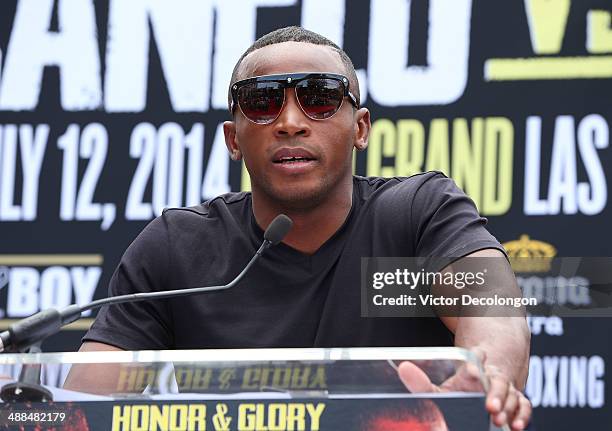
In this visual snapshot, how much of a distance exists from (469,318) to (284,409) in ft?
2.19

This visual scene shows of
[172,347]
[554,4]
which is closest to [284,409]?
[172,347]

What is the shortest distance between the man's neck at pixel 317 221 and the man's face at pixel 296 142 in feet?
0.06

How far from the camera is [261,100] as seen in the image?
2365 millimetres

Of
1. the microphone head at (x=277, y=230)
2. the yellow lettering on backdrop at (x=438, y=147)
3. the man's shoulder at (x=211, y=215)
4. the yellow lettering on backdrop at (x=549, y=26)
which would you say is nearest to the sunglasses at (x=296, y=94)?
the man's shoulder at (x=211, y=215)

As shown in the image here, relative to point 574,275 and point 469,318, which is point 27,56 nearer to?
point 574,275

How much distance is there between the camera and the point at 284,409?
1415 millimetres

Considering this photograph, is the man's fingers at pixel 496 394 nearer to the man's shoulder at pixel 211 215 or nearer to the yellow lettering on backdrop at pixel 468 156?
the man's shoulder at pixel 211 215

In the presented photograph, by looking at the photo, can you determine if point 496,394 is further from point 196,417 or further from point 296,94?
point 296,94

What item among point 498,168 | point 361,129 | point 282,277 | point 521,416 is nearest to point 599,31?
point 498,168

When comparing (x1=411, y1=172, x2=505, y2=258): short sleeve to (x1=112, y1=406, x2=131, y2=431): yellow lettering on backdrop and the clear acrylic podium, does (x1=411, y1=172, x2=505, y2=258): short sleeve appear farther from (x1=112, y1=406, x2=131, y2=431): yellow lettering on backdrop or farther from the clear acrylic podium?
(x1=112, y1=406, x2=131, y2=431): yellow lettering on backdrop

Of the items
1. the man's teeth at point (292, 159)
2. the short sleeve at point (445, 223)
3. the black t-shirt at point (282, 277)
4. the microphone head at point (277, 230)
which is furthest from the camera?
the man's teeth at point (292, 159)

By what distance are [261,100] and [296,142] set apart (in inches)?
4.6

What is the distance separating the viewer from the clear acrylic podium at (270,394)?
1399 mm

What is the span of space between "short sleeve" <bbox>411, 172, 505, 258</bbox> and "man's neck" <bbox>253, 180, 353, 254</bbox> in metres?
0.19
